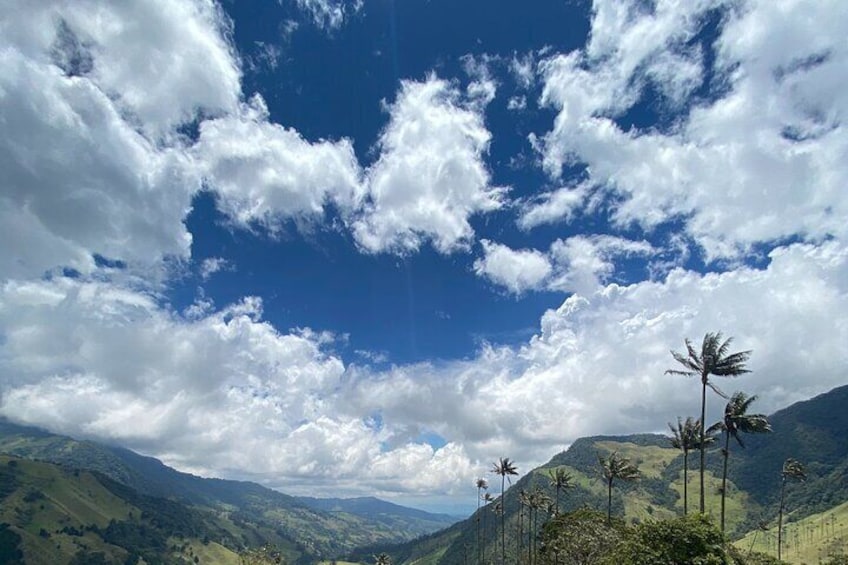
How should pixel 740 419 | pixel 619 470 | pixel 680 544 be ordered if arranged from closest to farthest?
pixel 680 544 → pixel 740 419 → pixel 619 470

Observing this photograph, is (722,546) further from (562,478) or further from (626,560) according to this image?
(562,478)

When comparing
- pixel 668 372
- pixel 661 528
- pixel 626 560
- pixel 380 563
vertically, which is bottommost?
pixel 380 563

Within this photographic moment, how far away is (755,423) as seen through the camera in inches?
1955

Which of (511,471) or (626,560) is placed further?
(511,471)

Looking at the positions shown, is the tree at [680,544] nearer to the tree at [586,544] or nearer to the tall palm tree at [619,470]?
the tree at [586,544]

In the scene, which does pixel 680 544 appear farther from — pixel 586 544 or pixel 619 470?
pixel 619 470

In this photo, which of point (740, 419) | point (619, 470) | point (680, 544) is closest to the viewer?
point (680, 544)

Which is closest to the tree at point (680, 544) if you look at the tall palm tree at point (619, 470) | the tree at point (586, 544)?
the tree at point (586, 544)

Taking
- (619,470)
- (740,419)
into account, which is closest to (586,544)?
(740,419)

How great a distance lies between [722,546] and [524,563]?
89.0m

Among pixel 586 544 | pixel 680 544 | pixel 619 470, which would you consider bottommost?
pixel 586 544

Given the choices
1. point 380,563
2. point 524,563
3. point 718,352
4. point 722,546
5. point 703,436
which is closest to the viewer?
point 722,546

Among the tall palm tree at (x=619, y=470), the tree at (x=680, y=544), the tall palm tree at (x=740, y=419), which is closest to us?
the tree at (x=680, y=544)

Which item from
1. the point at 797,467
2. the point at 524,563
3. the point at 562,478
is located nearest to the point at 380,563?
the point at 524,563
